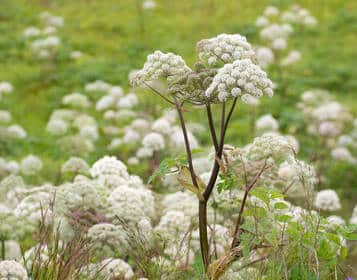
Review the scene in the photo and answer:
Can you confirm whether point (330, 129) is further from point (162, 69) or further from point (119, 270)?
point (162, 69)

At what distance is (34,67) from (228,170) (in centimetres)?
1118

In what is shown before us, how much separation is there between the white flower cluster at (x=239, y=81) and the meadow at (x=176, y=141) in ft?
0.03

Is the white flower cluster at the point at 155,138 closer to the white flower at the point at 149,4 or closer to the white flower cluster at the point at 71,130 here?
the white flower cluster at the point at 71,130

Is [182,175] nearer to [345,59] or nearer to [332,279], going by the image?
[332,279]

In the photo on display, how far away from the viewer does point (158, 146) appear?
8.23 meters

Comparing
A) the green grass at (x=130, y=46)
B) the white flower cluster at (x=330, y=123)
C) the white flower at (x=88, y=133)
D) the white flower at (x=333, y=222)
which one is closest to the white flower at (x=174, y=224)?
the white flower at (x=333, y=222)

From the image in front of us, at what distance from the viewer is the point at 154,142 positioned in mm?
8180

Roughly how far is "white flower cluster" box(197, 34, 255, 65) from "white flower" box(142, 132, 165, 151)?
410cm

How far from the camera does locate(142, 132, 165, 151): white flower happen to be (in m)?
8.17

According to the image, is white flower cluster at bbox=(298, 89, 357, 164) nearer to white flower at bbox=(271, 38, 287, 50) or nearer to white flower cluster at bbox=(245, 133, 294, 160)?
white flower at bbox=(271, 38, 287, 50)

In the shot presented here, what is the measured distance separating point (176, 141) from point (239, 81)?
15.8 feet

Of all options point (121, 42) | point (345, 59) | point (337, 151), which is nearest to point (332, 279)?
point (337, 151)

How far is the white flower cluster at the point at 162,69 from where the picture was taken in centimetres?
405

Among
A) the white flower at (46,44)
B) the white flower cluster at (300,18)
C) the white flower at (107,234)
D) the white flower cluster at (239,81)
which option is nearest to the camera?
the white flower cluster at (239,81)
